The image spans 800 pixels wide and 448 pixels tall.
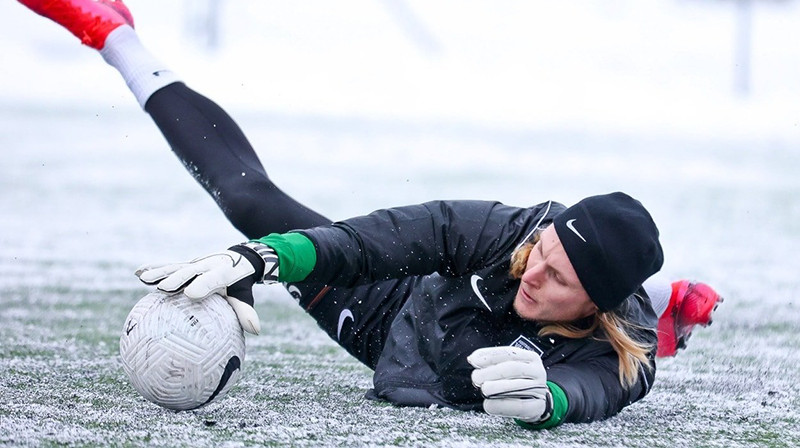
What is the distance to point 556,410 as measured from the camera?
2447 mm

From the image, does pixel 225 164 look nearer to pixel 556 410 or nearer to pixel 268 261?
pixel 268 261

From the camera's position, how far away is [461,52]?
13047 millimetres

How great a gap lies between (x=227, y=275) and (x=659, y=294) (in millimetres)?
1630

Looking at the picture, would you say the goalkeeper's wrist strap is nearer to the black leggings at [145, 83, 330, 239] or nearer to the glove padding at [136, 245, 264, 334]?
the glove padding at [136, 245, 264, 334]

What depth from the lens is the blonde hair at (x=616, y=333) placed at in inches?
105

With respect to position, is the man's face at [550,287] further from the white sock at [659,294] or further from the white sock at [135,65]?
the white sock at [135,65]

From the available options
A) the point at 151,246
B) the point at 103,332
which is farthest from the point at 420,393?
the point at 151,246

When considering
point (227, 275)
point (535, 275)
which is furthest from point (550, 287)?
point (227, 275)

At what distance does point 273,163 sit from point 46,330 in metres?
6.35

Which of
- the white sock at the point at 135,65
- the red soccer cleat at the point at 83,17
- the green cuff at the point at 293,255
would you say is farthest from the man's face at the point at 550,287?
the red soccer cleat at the point at 83,17

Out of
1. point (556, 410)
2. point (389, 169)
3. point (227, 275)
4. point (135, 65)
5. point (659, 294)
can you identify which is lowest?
point (389, 169)

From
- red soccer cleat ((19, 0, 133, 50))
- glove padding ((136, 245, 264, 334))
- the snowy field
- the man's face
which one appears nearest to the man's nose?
the man's face

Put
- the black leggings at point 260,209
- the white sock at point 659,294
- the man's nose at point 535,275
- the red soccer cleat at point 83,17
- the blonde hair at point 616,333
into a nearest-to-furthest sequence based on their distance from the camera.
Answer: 1. the man's nose at point 535,275
2. the blonde hair at point 616,333
3. the black leggings at point 260,209
4. the white sock at point 659,294
5. the red soccer cleat at point 83,17

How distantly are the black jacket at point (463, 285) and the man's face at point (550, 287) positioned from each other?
3.8 inches
